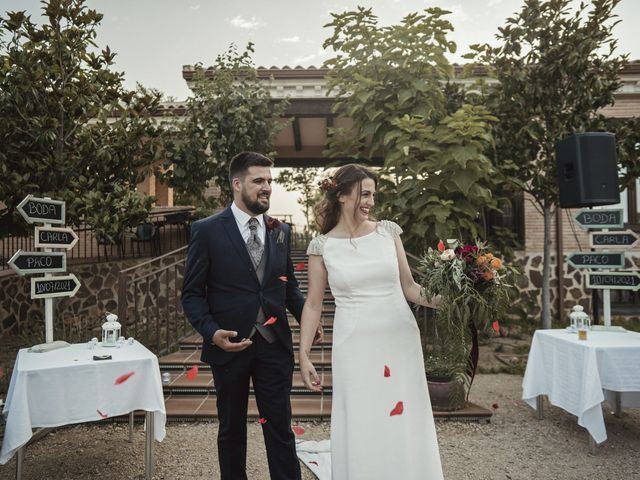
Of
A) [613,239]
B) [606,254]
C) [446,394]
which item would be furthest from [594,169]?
[446,394]

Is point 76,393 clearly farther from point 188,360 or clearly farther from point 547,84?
point 547,84

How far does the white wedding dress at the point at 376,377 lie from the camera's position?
2453 mm

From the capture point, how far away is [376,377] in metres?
2.51

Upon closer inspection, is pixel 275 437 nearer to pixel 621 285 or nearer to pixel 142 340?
pixel 621 285

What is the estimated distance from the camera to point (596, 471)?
3.66 metres

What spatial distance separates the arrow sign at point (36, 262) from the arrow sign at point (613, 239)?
5.27m

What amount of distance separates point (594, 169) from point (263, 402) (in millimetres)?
4885

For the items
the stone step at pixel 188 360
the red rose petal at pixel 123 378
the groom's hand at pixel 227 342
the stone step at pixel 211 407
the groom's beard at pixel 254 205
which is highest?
the groom's beard at pixel 254 205

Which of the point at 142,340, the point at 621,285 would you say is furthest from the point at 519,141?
the point at 142,340

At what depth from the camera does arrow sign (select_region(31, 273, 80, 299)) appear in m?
3.85

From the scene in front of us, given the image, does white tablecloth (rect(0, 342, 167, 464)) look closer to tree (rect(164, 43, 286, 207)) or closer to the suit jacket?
the suit jacket

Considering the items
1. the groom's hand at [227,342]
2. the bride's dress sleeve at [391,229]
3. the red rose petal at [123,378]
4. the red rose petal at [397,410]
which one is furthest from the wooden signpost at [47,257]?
the red rose petal at [397,410]

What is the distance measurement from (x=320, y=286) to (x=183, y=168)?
252 inches

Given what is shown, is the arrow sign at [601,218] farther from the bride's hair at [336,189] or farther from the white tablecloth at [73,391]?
the white tablecloth at [73,391]
